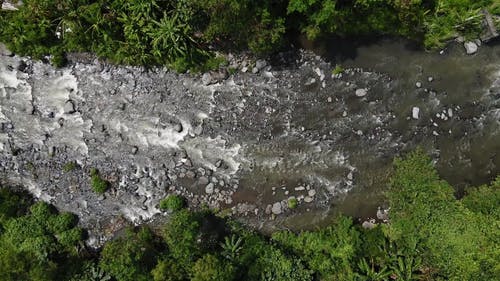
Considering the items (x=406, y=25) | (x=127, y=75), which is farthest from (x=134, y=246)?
(x=406, y=25)

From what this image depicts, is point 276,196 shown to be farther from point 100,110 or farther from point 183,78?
point 100,110

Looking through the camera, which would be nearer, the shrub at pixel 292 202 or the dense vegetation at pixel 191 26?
the dense vegetation at pixel 191 26

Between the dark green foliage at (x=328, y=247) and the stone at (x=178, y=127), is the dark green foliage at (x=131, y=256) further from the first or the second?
the dark green foliage at (x=328, y=247)

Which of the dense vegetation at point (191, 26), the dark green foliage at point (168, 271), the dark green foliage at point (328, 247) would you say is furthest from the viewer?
the dark green foliage at point (328, 247)

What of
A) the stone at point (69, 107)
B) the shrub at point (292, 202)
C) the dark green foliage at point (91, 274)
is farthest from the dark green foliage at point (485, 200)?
the stone at point (69, 107)

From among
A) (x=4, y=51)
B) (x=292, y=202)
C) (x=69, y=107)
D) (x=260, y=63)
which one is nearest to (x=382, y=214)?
(x=292, y=202)
